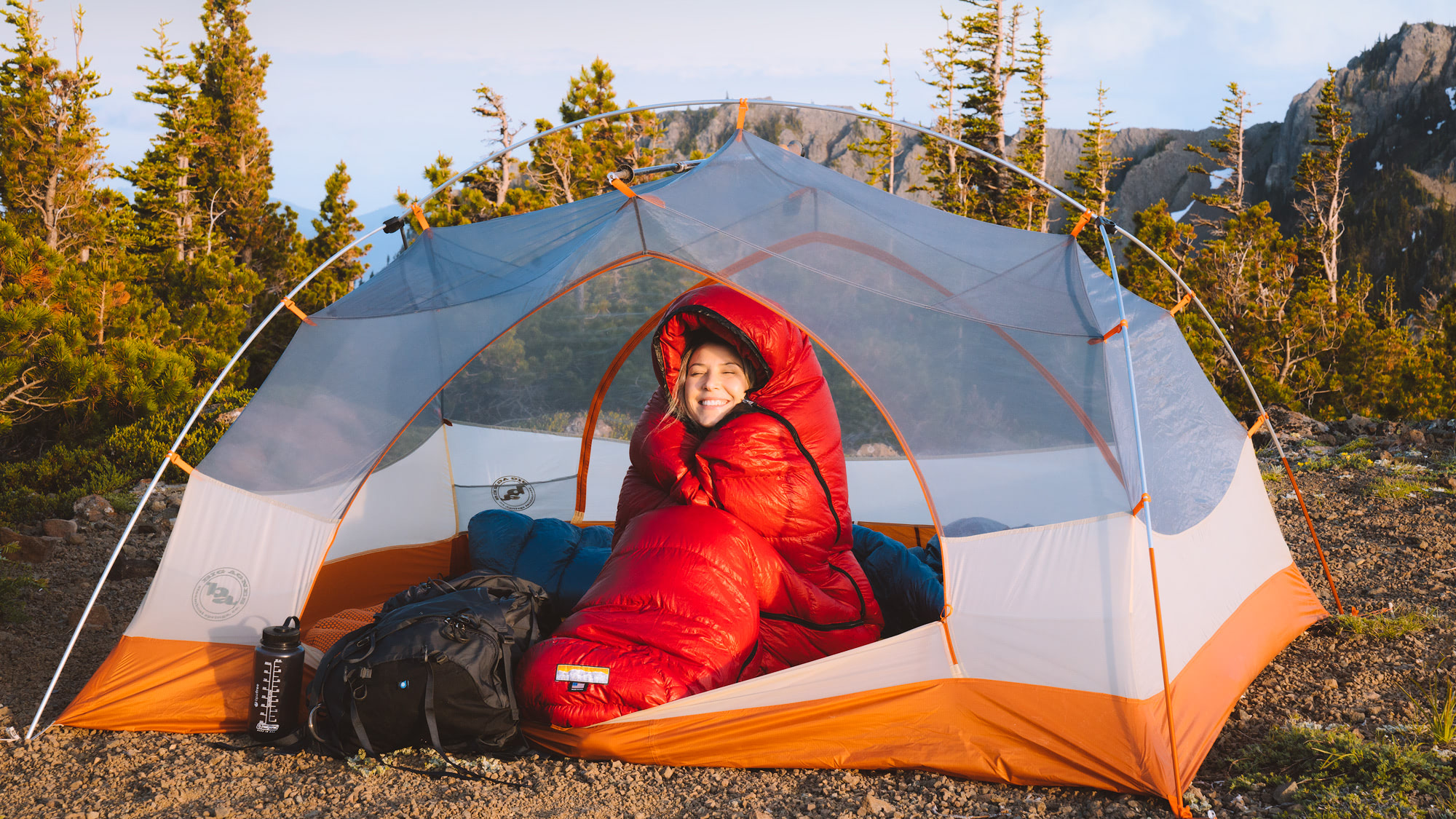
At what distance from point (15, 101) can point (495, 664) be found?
42.9 ft

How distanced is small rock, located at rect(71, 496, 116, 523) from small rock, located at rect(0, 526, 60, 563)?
0.92 meters

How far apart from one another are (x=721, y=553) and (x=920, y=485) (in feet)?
2.61

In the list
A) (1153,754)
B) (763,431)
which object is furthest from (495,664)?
(1153,754)

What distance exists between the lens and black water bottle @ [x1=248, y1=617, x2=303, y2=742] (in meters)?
2.88

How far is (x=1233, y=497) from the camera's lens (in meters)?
3.52

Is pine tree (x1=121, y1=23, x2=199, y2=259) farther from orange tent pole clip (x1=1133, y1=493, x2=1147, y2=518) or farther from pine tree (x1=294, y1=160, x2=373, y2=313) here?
orange tent pole clip (x1=1133, y1=493, x2=1147, y2=518)

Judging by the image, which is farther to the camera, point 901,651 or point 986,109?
point 986,109

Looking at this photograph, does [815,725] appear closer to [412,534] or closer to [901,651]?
[901,651]

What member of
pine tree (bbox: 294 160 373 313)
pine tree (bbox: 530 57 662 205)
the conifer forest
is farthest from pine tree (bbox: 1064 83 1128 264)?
pine tree (bbox: 294 160 373 313)

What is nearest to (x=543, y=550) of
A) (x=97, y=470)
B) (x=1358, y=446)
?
(x=97, y=470)

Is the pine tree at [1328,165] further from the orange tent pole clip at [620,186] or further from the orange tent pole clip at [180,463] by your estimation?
the orange tent pole clip at [180,463]

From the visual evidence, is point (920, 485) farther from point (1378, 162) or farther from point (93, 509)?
point (1378, 162)

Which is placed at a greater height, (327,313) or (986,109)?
(986,109)

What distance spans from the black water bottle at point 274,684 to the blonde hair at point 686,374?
1502mm
